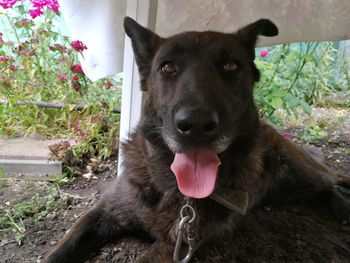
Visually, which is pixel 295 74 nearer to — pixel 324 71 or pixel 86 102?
pixel 324 71

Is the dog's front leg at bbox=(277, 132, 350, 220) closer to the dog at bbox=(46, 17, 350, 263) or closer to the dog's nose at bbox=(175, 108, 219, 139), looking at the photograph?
the dog at bbox=(46, 17, 350, 263)

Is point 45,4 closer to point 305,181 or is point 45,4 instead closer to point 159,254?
point 159,254

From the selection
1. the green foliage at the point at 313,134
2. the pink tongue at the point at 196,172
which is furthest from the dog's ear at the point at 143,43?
the green foliage at the point at 313,134

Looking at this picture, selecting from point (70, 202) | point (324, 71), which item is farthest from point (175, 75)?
point (324, 71)

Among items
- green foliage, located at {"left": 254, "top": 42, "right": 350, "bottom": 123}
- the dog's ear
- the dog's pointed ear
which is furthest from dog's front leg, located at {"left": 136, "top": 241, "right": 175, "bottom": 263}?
green foliage, located at {"left": 254, "top": 42, "right": 350, "bottom": 123}

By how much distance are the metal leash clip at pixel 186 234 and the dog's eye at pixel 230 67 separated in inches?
24.3

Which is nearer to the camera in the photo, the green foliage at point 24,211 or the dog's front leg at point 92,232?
the dog's front leg at point 92,232

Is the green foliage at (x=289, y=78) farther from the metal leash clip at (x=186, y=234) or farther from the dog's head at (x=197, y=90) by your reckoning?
the metal leash clip at (x=186, y=234)

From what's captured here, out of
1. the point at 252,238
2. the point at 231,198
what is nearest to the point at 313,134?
the point at 252,238

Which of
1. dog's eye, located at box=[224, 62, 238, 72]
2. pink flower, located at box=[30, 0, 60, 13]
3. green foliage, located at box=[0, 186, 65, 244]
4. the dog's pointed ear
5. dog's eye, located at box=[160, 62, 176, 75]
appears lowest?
green foliage, located at box=[0, 186, 65, 244]

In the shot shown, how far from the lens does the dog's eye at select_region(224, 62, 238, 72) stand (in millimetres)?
1686

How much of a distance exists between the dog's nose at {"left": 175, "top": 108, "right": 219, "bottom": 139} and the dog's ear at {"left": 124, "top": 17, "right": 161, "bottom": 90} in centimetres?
54

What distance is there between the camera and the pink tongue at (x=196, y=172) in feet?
4.92

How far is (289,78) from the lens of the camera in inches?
125
